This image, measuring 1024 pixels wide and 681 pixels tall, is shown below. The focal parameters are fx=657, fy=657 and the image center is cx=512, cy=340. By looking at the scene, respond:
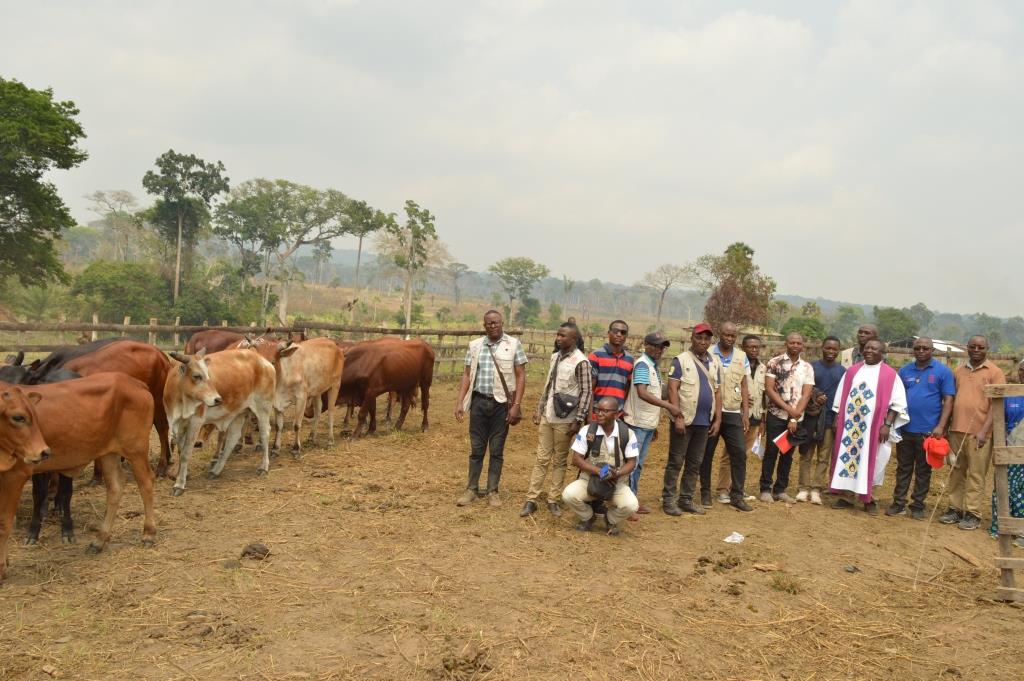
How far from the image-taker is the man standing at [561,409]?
6.13 m

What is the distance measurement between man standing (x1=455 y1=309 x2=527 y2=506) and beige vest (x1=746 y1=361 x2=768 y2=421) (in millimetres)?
2642

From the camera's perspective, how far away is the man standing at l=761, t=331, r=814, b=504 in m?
7.08

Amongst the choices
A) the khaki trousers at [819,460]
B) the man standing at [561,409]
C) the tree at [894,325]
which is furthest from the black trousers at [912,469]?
the tree at [894,325]

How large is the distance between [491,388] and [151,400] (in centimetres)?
300

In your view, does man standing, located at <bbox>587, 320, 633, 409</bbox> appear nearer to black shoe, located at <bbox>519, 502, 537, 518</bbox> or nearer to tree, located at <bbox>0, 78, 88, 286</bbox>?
black shoe, located at <bbox>519, 502, 537, 518</bbox>

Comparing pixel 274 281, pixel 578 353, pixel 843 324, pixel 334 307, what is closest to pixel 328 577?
pixel 578 353

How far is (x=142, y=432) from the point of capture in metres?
5.24

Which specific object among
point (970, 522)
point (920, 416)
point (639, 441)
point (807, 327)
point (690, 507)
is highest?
point (807, 327)

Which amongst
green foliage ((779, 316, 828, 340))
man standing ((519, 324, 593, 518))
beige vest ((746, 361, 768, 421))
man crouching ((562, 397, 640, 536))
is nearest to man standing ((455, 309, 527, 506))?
man standing ((519, 324, 593, 518))

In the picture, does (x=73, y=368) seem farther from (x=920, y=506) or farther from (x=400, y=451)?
(x=920, y=506)

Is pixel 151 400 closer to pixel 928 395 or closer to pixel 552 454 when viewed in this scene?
pixel 552 454

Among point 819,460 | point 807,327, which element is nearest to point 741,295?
point 807,327

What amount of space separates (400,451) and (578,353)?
400cm

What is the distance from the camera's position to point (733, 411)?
22.3 ft
